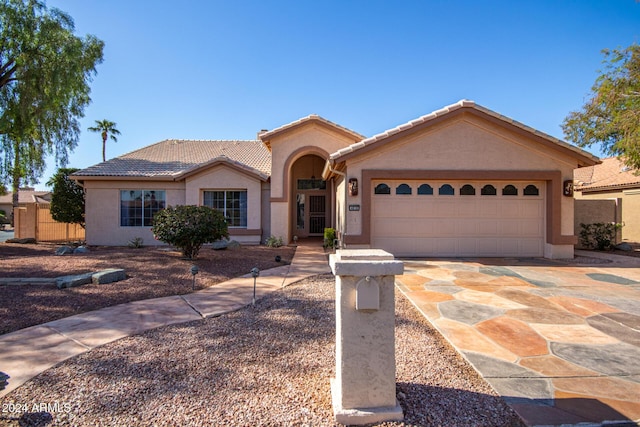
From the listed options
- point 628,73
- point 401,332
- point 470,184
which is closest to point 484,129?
point 470,184

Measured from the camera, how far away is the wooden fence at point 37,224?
56.6 feet

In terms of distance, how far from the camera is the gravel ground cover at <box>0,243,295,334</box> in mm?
5309

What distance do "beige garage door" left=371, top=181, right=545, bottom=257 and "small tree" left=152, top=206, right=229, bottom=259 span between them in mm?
4994

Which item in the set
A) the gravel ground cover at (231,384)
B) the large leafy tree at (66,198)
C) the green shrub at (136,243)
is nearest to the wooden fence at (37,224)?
the large leafy tree at (66,198)

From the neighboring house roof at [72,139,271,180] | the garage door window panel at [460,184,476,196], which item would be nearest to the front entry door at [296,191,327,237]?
the neighboring house roof at [72,139,271,180]

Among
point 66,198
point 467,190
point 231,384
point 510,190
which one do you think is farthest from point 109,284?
point 66,198

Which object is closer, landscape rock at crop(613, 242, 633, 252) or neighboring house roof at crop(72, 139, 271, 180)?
landscape rock at crop(613, 242, 633, 252)

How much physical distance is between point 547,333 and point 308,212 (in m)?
14.3

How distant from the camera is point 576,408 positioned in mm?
2693

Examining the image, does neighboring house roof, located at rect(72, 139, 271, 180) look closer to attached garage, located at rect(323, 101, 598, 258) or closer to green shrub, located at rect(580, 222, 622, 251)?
attached garage, located at rect(323, 101, 598, 258)

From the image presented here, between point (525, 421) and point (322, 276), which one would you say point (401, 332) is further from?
point (322, 276)

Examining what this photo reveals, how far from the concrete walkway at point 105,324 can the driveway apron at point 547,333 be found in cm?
338

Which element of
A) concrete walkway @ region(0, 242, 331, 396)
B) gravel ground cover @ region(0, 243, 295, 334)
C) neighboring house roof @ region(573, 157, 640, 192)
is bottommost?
concrete walkway @ region(0, 242, 331, 396)

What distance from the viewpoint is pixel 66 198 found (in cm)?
1568
